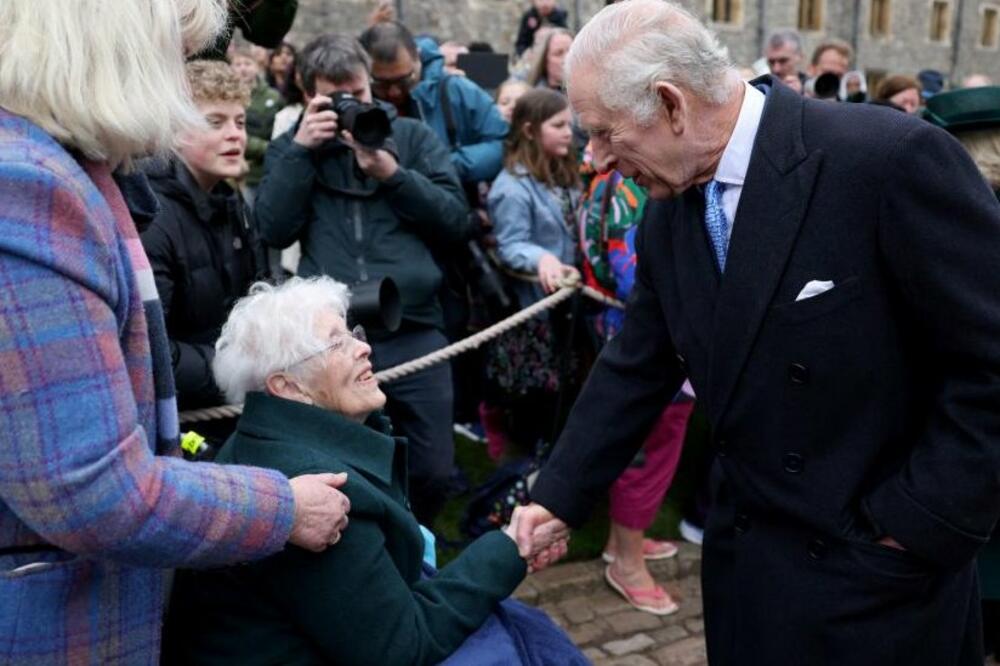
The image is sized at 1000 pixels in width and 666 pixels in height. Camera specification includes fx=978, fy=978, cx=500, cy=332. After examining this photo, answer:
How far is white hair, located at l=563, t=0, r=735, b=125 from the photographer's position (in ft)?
5.83

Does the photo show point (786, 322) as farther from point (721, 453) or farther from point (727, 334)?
point (721, 453)

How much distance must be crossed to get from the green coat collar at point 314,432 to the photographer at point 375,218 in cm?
156

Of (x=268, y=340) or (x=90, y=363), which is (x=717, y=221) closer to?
(x=268, y=340)

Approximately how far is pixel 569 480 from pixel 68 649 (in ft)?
3.85

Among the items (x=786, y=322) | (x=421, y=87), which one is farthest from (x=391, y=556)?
(x=421, y=87)

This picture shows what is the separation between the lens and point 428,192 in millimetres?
3596

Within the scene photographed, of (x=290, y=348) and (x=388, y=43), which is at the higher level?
(x=388, y=43)

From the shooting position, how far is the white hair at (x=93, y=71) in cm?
129

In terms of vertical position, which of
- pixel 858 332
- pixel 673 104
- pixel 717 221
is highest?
pixel 673 104

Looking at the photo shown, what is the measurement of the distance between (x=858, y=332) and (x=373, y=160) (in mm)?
2136

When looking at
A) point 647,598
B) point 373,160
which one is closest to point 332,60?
point 373,160

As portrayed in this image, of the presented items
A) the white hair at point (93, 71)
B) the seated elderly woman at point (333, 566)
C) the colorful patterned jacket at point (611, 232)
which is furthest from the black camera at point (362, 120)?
the white hair at point (93, 71)

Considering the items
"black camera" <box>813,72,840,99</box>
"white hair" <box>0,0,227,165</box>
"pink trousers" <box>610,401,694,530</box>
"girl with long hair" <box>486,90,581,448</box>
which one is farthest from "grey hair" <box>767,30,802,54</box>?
"white hair" <box>0,0,227,165</box>

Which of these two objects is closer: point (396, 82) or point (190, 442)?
point (190, 442)
